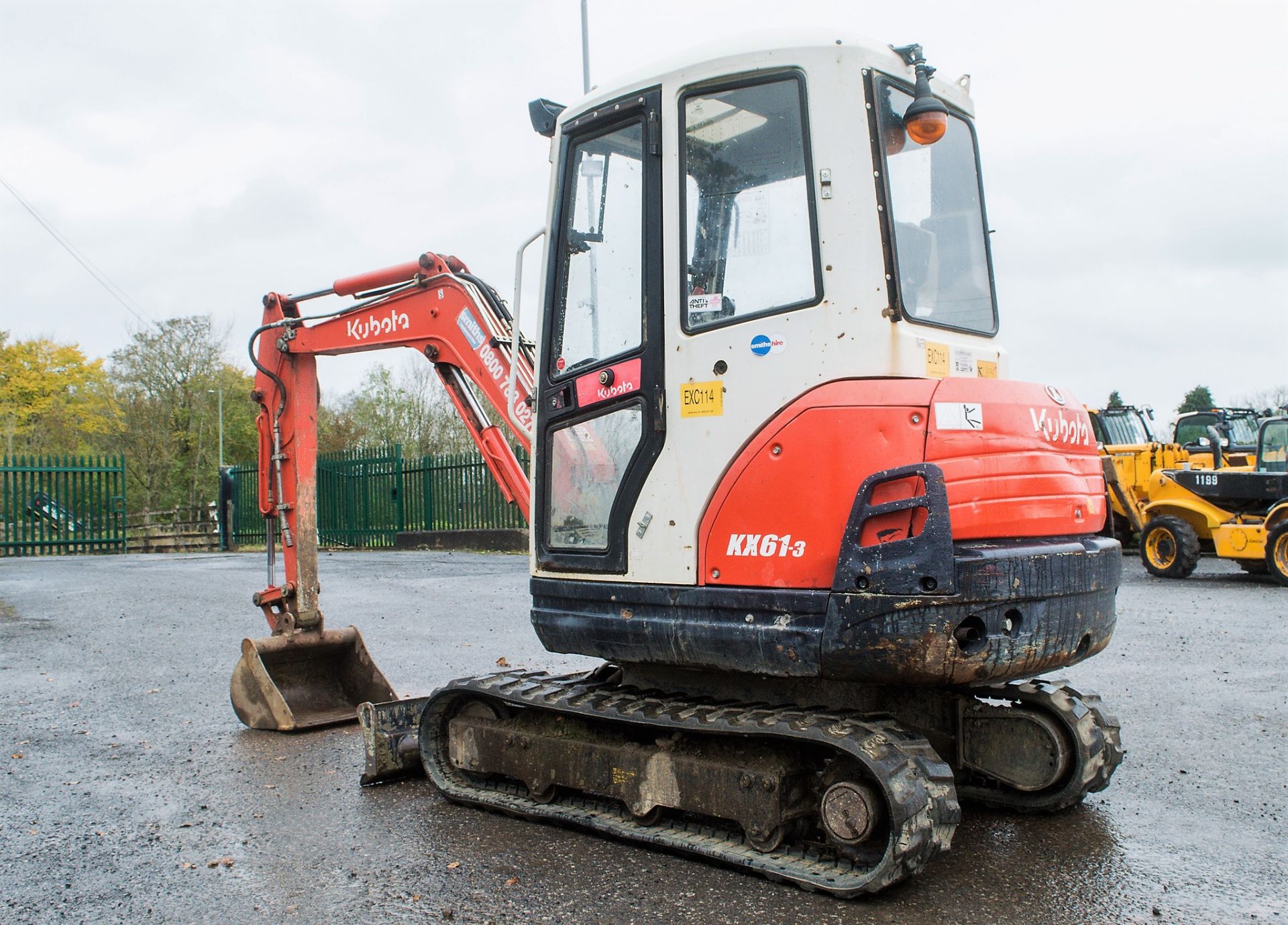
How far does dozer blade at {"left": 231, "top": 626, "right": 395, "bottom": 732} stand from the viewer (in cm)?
643

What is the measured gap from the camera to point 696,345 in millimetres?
4230

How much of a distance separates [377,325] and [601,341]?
96.2 inches

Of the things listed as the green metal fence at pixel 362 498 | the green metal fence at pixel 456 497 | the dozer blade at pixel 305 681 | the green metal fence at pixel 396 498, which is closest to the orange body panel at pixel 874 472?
the dozer blade at pixel 305 681

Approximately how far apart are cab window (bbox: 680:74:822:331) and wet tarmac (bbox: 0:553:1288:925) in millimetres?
2153

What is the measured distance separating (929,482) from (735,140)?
1593 millimetres

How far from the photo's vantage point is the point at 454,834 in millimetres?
4559

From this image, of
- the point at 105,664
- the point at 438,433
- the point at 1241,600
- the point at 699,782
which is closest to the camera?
the point at 699,782

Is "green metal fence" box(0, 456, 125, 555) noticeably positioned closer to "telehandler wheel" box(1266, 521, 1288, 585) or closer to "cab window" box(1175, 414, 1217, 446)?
"telehandler wheel" box(1266, 521, 1288, 585)

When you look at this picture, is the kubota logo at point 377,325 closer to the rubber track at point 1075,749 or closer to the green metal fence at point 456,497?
the rubber track at point 1075,749

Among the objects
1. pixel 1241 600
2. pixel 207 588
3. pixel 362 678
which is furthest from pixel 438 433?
pixel 362 678

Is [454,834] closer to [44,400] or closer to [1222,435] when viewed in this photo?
[1222,435]

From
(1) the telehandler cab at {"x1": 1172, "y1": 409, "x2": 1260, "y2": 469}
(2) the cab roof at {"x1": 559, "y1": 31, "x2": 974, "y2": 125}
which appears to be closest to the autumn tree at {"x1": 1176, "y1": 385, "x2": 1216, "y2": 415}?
(1) the telehandler cab at {"x1": 1172, "y1": 409, "x2": 1260, "y2": 469}

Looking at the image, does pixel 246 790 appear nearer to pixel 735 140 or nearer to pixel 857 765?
pixel 857 765

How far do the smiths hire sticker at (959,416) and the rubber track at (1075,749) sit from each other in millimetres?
1441
